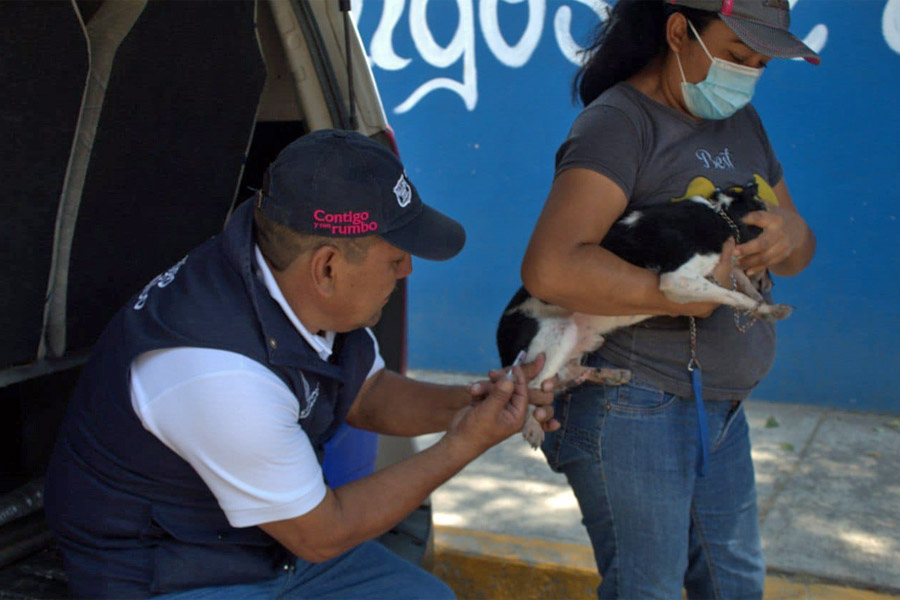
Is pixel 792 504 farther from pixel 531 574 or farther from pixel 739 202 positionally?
pixel 739 202

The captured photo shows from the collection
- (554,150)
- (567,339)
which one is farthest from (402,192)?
(554,150)

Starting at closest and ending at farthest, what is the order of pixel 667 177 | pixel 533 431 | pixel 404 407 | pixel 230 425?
1. pixel 230 425
2. pixel 667 177
3. pixel 533 431
4. pixel 404 407

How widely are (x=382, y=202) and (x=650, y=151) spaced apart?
2.34ft

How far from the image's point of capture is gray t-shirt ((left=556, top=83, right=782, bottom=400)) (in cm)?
201

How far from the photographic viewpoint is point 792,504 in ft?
13.4

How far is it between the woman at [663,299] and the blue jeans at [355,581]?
1.52 feet

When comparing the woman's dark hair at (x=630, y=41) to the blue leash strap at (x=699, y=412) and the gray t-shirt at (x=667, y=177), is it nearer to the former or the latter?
the gray t-shirt at (x=667, y=177)

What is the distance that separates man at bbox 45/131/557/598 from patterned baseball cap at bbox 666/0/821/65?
857mm

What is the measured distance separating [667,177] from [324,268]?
0.88 meters

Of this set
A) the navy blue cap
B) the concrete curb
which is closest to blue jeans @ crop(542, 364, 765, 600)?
the navy blue cap

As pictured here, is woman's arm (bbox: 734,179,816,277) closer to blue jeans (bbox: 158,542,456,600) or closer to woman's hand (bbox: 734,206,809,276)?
woman's hand (bbox: 734,206,809,276)

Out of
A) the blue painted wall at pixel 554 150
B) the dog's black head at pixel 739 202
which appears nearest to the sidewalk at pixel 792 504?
the blue painted wall at pixel 554 150

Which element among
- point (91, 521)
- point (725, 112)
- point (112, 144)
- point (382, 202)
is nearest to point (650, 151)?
point (725, 112)

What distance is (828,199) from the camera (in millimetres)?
4984
